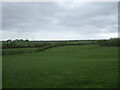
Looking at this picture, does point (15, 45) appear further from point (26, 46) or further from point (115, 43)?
point (115, 43)

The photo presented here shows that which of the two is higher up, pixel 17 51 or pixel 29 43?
pixel 29 43

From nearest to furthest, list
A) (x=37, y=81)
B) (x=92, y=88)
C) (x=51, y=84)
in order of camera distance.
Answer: (x=92, y=88) < (x=51, y=84) < (x=37, y=81)

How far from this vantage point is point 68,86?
3699 mm

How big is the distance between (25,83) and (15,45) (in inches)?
463

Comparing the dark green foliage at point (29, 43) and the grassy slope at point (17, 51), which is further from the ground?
the dark green foliage at point (29, 43)

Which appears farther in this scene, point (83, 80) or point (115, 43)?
point (115, 43)

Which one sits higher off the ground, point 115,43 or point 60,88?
point 115,43

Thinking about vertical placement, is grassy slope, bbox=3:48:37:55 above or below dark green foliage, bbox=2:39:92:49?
below

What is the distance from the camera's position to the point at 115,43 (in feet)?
44.0

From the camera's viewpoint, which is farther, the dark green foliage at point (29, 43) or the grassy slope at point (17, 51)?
the dark green foliage at point (29, 43)

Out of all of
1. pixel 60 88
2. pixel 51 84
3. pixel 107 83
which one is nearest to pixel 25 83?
pixel 51 84

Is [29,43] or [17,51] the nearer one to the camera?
[17,51]

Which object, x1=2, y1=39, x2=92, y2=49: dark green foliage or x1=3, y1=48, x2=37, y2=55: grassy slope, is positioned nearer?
x1=3, y1=48, x2=37, y2=55: grassy slope

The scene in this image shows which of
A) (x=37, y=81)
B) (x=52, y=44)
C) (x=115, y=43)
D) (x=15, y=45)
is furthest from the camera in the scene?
(x=52, y=44)
